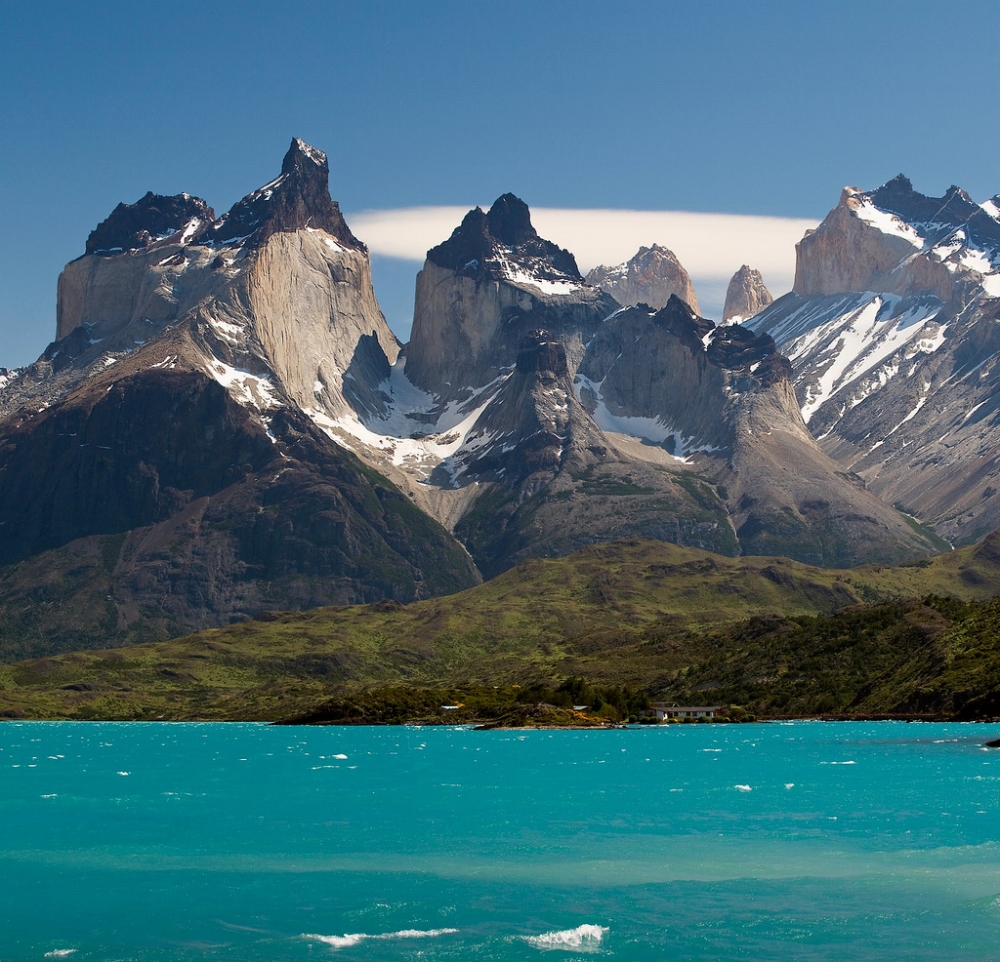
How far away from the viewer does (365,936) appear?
69.3m

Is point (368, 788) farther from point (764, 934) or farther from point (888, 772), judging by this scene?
point (764, 934)

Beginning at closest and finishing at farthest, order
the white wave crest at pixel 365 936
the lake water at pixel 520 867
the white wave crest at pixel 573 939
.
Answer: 1. the white wave crest at pixel 573 939
2. the white wave crest at pixel 365 936
3. the lake water at pixel 520 867

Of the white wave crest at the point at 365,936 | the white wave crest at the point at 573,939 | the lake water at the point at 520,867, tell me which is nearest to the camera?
the white wave crest at the point at 573,939

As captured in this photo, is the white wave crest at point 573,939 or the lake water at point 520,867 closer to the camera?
the white wave crest at point 573,939

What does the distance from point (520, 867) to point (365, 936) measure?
24049mm

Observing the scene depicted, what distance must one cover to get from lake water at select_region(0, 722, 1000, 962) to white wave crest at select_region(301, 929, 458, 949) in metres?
0.19

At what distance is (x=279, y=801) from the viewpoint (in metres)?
142

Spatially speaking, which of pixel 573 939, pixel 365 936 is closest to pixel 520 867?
pixel 365 936

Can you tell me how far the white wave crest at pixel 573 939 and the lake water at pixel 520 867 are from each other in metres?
0.21

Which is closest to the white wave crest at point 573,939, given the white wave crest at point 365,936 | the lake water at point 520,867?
the lake water at point 520,867

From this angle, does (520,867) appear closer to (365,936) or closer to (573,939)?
(365,936)

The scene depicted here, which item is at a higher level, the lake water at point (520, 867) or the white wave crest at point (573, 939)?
the lake water at point (520, 867)

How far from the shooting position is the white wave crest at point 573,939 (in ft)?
219

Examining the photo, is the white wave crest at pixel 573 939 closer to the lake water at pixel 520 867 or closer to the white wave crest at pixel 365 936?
the lake water at pixel 520 867
